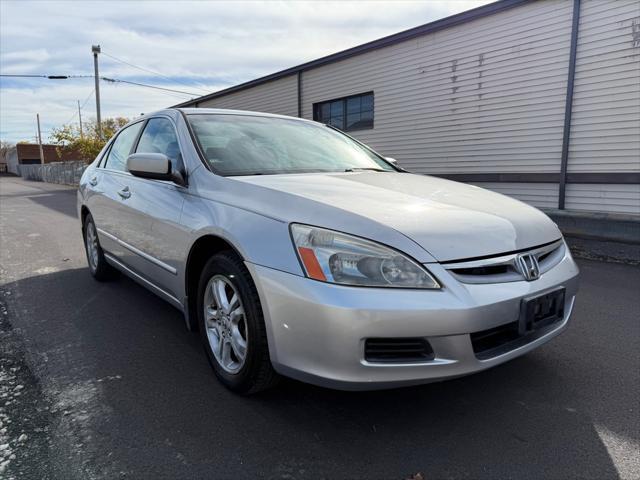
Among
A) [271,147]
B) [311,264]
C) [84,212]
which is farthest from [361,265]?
[84,212]

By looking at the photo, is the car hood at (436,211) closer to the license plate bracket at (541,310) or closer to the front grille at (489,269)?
the front grille at (489,269)

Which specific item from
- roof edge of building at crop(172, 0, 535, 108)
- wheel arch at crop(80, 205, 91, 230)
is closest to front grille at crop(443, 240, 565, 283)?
wheel arch at crop(80, 205, 91, 230)

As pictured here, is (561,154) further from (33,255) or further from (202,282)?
(33,255)

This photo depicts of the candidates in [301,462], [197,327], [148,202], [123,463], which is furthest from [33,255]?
[301,462]

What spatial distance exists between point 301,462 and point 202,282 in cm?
112

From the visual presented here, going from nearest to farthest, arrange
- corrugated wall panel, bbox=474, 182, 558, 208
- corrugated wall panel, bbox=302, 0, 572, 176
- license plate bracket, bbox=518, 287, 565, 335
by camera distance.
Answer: license plate bracket, bbox=518, 287, 565, 335 → corrugated wall panel, bbox=302, 0, 572, 176 → corrugated wall panel, bbox=474, 182, 558, 208

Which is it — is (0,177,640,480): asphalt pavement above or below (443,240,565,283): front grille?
below

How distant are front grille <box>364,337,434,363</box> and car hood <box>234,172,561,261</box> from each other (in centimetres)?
37

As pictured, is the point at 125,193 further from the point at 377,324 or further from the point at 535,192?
the point at 535,192

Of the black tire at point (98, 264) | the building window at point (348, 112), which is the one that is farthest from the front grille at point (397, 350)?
the building window at point (348, 112)

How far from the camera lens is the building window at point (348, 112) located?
12281 mm

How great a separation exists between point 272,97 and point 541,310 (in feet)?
47.6

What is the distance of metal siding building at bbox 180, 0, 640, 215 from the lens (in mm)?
7516

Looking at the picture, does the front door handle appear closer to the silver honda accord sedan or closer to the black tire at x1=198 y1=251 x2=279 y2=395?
the silver honda accord sedan
